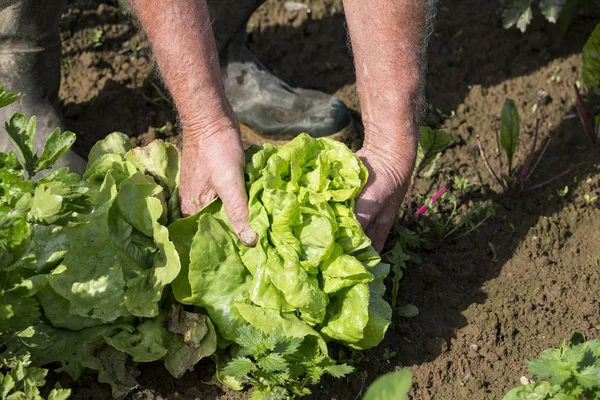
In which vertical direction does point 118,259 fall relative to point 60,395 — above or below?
above

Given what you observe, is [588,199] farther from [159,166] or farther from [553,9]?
[159,166]

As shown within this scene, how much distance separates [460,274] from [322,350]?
994 millimetres

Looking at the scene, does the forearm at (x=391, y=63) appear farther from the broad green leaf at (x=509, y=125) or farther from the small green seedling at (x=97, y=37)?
the small green seedling at (x=97, y=37)

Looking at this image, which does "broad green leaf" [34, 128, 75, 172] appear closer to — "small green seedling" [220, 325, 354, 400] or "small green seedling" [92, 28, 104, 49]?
"small green seedling" [220, 325, 354, 400]

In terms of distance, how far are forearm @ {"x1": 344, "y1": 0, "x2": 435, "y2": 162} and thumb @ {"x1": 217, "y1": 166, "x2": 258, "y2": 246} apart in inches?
25.5

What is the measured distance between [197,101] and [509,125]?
1.54m

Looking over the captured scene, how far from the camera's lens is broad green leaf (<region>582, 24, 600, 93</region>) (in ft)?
12.7

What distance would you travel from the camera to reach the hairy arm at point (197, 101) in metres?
2.84

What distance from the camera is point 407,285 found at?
342 cm

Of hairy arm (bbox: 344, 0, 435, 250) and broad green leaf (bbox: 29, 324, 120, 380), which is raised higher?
hairy arm (bbox: 344, 0, 435, 250)

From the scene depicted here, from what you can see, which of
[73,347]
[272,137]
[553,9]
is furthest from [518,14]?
[73,347]

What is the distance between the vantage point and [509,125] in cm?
365

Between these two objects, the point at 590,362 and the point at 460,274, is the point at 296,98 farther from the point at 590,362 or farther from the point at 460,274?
the point at 590,362

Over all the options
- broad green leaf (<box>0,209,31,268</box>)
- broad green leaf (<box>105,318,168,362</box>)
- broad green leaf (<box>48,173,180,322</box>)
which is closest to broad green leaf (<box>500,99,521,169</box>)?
broad green leaf (<box>48,173,180,322</box>)
